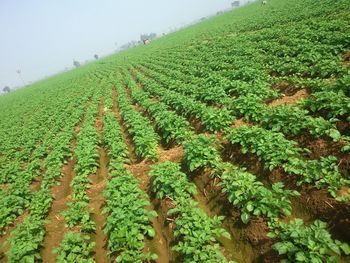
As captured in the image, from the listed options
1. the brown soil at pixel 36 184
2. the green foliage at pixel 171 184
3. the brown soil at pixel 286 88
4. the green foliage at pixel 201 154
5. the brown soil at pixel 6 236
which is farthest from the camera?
the brown soil at pixel 36 184

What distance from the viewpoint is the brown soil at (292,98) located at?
29.5 ft

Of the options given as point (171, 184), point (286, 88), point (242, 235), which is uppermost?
point (171, 184)

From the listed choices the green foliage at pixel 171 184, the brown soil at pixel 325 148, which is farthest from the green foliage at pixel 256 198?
the brown soil at pixel 325 148

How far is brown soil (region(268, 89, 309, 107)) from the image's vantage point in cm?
898

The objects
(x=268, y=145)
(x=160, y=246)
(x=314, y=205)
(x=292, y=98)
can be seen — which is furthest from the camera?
(x=292, y=98)

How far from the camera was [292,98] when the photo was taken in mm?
9164

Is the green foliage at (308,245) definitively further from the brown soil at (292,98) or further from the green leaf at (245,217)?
the brown soil at (292,98)

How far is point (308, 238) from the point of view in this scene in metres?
3.94

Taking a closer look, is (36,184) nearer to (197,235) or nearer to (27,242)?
(27,242)

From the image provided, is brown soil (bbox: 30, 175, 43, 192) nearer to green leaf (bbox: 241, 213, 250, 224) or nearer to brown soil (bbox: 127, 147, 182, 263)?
brown soil (bbox: 127, 147, 182, 263)

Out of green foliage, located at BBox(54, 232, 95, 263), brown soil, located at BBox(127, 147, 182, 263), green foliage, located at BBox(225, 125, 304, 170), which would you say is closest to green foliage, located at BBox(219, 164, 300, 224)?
green foliage, located at BBox(225, 125, 304, 170)

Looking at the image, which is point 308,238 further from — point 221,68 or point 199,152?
point 221,68

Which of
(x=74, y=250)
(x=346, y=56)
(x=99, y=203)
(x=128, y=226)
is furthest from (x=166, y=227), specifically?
(x=346, y=56)

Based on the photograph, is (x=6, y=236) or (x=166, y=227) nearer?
(x=166, y=227)
